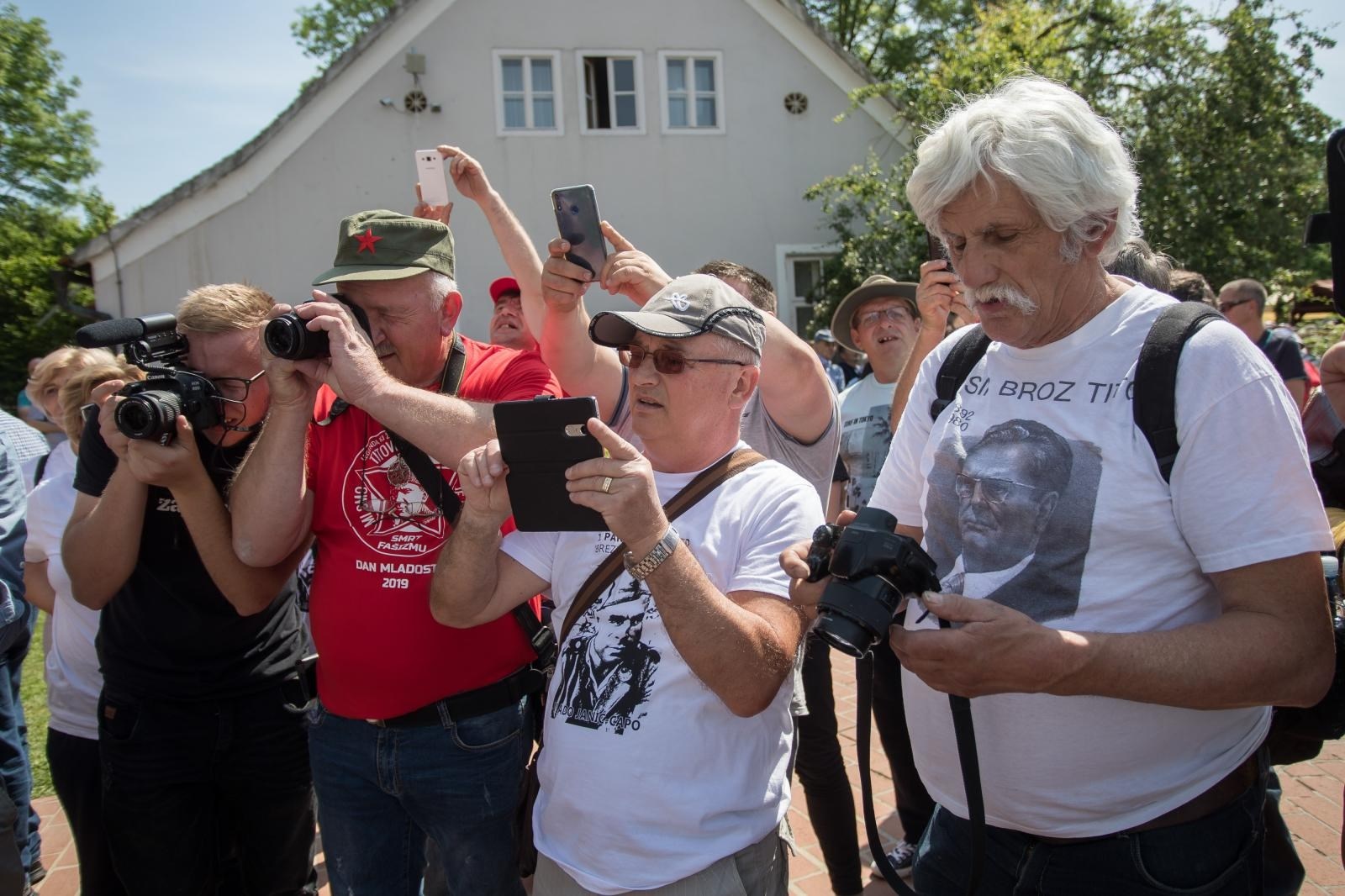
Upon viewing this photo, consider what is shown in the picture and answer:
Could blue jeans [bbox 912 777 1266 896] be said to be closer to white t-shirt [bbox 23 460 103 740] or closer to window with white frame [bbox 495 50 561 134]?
white t-shirt [bbox 23 460 103 740]

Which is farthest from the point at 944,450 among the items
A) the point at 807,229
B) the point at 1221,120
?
the point at 807,229

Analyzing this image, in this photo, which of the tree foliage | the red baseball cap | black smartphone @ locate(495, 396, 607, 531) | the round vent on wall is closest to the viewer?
black smartphone @ locate(495, 396, 607, 531)

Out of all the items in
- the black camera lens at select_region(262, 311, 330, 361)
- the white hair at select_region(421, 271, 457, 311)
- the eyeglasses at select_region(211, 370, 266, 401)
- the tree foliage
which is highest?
the tree foliage

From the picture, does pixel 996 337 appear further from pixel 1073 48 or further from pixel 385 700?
pixel 1073 48

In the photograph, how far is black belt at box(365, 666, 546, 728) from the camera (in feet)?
7.77

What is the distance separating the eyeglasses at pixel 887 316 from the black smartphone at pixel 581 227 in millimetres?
1709

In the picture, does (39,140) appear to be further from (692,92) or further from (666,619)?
(666,619)

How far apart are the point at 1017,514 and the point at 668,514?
69 centimetres

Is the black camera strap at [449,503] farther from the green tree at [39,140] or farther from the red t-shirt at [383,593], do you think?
the green tree at [39,140]

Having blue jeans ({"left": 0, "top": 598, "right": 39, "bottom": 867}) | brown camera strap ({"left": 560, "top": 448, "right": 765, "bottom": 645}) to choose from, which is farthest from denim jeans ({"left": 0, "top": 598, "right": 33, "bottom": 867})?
brown camera strap ({"left": 560, "top": 448, "right": 765, "bottom": 645})

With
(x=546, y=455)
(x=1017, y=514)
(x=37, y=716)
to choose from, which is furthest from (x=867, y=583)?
(x=37, y=716)

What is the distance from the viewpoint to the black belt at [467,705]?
7.77 ft

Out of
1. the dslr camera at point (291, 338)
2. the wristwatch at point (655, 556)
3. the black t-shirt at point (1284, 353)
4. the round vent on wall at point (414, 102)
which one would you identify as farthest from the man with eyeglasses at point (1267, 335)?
the round vent on wall at point (414, 102)

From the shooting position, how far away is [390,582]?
238 centimetres
